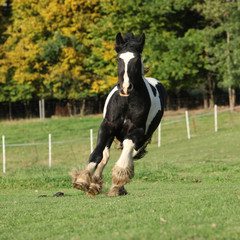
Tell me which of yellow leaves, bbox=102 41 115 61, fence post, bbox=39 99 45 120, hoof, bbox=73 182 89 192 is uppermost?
yellow leaves, bbox=102 41 115 61

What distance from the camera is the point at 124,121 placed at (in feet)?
27.3

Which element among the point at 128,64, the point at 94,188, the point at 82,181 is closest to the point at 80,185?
the point at 82,181

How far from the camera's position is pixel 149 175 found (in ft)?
48.4

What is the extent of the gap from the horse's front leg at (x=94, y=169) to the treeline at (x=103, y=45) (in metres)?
29.7

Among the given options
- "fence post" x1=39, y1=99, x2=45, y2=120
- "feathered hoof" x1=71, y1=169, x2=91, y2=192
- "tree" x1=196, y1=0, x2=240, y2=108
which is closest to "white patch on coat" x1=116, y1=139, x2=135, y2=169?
"feathered hoof" x1=71, y1=169, x2=91, y2=192

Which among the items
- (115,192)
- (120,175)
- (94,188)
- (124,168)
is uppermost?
(124,168)

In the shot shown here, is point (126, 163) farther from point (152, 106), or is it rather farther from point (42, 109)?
point (42, 109)

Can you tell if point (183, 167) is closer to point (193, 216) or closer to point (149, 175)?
point (149, 175)

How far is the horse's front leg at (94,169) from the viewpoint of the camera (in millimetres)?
7719

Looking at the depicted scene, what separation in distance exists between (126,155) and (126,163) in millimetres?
158

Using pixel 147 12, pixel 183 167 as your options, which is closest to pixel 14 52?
pixel 147 12

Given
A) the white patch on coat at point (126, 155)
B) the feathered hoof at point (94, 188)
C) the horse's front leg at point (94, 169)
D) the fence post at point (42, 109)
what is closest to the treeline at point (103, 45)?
the fence post at point (42, 109)

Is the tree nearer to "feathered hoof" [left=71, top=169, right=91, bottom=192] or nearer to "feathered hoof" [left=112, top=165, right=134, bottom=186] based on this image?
"feathered hoof" [left=112, top=165, right=134, bottom=186]

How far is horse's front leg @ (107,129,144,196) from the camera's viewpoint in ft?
25.2
